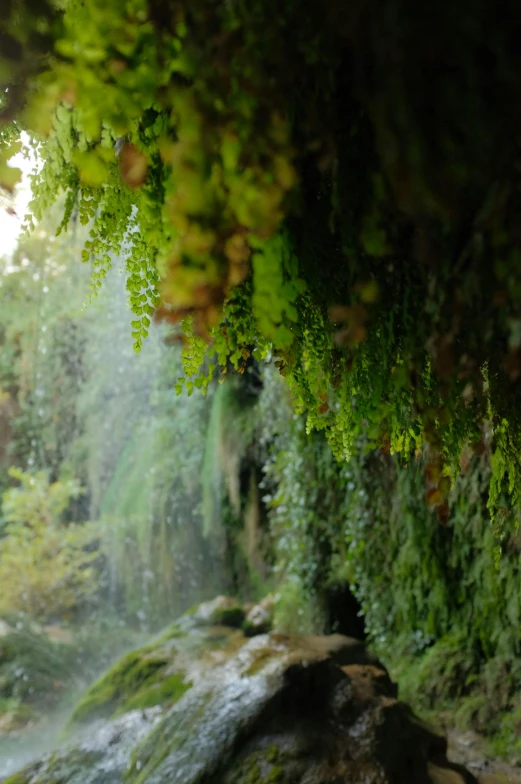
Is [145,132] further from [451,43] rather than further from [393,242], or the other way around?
[451,43]

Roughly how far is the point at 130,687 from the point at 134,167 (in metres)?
3.78

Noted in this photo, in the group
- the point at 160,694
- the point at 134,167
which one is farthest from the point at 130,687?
the point at 134,167

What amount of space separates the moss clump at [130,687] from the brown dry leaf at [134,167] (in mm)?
3072

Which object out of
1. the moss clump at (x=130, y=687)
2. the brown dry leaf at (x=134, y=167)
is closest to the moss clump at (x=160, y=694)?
the moss clump at (x=130, y=687)

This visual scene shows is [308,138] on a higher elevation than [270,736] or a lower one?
higher

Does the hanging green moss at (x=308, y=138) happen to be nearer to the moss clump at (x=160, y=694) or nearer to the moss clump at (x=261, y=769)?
the moss clump at (x=261, y=769)

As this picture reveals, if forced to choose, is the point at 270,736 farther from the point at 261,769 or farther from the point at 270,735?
the point at 261,769

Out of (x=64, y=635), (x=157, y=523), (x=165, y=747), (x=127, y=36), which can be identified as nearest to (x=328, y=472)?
(x=165, y=747)

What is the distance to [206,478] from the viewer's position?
7645mm

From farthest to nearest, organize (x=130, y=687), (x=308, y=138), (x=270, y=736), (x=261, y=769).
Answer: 1. (x=130, y=687)
2. (x=270, y=736)
3. (x=261, y=769)
4. (x=308, y=138)

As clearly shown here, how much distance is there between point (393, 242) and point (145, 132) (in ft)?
1.93

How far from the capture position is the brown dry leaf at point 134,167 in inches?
50.6

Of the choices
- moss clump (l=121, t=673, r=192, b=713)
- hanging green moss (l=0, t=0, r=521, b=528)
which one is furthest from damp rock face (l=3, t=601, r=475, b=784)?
hanging green moss (l=0, t=0, r=521, b=528)

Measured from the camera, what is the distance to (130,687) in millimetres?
4215
